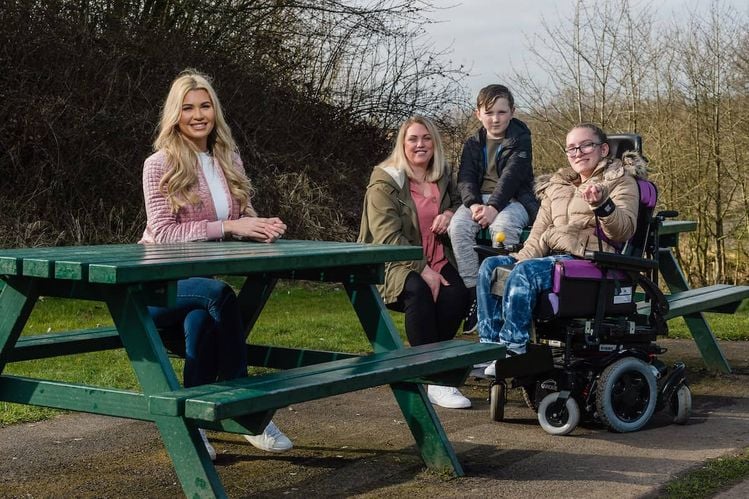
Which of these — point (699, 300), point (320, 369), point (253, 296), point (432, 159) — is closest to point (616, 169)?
point (432, 159)

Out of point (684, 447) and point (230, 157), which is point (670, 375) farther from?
point (230, 157)

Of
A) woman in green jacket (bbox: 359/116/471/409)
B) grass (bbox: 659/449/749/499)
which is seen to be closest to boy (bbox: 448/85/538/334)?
woman in green jacket (bbox: 359/116/471/409)

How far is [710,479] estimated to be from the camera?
4508 millimetres

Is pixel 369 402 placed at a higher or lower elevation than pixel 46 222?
lower

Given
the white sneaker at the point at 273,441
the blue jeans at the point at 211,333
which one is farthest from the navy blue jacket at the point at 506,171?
the blue jeans at the point at 211,333

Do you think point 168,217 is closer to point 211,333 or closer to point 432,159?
point 211,333

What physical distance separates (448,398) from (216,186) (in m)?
1.72

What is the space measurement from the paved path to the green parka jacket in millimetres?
734

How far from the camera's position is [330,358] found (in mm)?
5086

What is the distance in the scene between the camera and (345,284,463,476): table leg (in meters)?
4.63

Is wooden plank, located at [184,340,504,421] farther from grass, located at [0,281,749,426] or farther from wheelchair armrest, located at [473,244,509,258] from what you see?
grass, located at [0,281,749,426]

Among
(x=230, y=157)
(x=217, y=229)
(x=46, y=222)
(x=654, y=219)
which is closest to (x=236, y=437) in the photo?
(x=217, y=229)

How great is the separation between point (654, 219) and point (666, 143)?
9825mm

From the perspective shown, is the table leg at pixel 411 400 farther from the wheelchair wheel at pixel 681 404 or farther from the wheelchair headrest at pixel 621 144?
the wheelchair headrest at pixel 621 144
